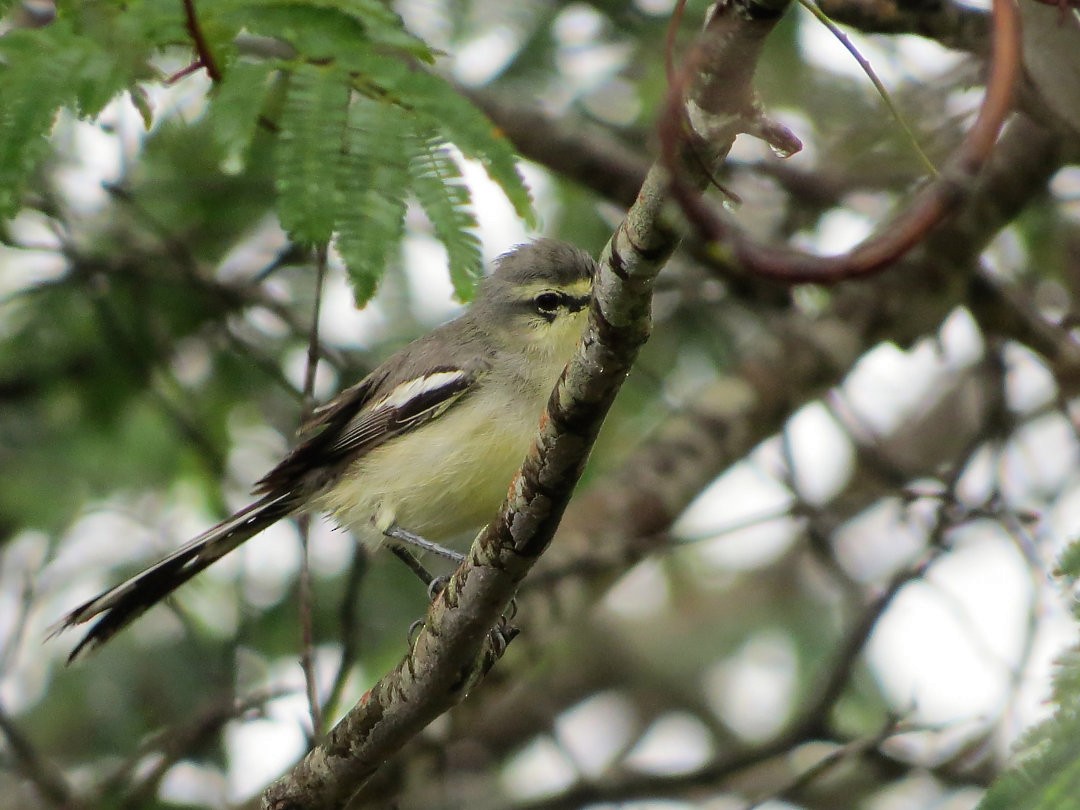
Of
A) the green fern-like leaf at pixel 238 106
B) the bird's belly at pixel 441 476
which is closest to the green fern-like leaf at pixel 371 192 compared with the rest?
the green fern-like leaf at pixel 238 106

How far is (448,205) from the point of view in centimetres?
384

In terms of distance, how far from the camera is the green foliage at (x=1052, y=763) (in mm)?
1935

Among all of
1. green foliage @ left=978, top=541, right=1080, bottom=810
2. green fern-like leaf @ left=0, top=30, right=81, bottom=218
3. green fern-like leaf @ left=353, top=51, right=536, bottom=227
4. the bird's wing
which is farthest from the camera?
the bird's wing

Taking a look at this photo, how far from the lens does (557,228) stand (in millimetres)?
8398

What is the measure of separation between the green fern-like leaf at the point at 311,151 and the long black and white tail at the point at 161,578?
2.21 metres

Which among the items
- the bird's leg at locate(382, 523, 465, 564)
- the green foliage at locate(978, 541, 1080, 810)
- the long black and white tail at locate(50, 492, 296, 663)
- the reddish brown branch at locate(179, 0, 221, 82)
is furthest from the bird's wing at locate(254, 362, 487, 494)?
the green foliage at locate(978, 541, 1080, 810)

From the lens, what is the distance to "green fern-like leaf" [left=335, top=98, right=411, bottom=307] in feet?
11.9

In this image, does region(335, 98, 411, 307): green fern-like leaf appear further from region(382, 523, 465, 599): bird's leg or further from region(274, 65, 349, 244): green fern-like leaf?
region(382, 523, 465, 599): bird's leg

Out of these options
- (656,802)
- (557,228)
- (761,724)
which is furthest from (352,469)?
(761,724)

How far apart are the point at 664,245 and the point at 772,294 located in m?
4.64

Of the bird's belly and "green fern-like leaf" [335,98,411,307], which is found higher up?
"green fern-like leaf" [335,98,411,307]

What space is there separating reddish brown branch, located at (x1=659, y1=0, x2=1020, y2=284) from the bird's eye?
119 inches

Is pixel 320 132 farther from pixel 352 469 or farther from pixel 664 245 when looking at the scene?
pixel 352 469

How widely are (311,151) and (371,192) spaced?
22cm
